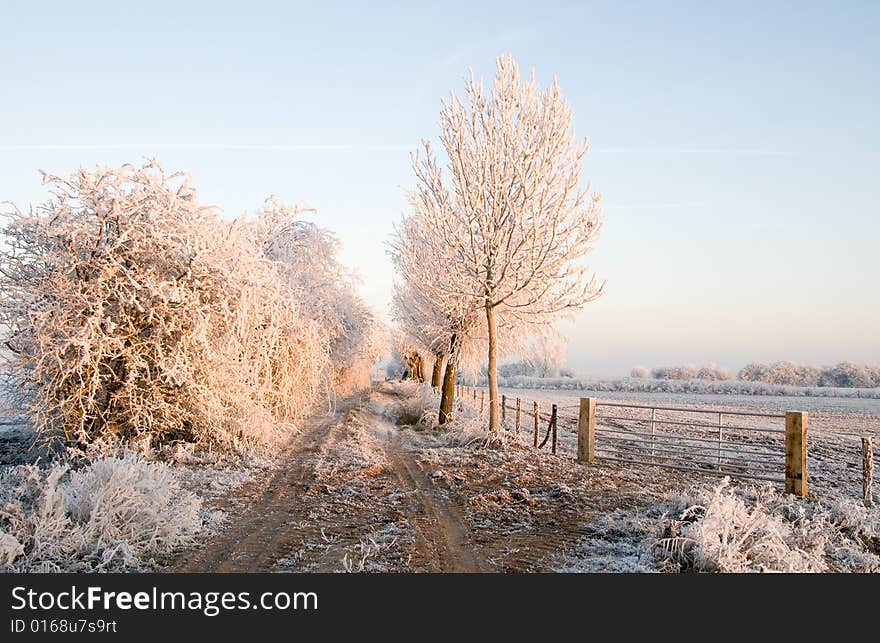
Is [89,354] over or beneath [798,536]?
over

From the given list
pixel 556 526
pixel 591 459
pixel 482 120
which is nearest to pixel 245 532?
pixel 556 526

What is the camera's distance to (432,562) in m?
5.66

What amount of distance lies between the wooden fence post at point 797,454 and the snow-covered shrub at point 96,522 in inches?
349

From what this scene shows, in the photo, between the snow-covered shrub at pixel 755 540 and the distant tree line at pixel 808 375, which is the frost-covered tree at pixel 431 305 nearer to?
the snow-covered shrub at pixel 755 540

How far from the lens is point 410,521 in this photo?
7145 millimetres

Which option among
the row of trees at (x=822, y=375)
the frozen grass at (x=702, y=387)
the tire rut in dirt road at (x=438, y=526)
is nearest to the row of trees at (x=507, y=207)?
the tire rut in dirt road at (x=438, y=526)

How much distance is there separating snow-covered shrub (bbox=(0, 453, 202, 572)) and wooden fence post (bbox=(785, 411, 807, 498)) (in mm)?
8859

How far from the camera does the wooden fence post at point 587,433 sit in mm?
12320

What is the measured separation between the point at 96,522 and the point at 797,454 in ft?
32.1

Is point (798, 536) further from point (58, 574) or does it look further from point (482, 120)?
point (482, 120)

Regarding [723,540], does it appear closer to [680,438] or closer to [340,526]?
[340,526]

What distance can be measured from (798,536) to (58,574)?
7127mm

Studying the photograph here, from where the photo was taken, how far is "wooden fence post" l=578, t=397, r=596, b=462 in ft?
40.4

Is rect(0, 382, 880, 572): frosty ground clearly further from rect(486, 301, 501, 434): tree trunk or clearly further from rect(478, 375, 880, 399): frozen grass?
rect(478, 375, 880, 399): frozen grass
